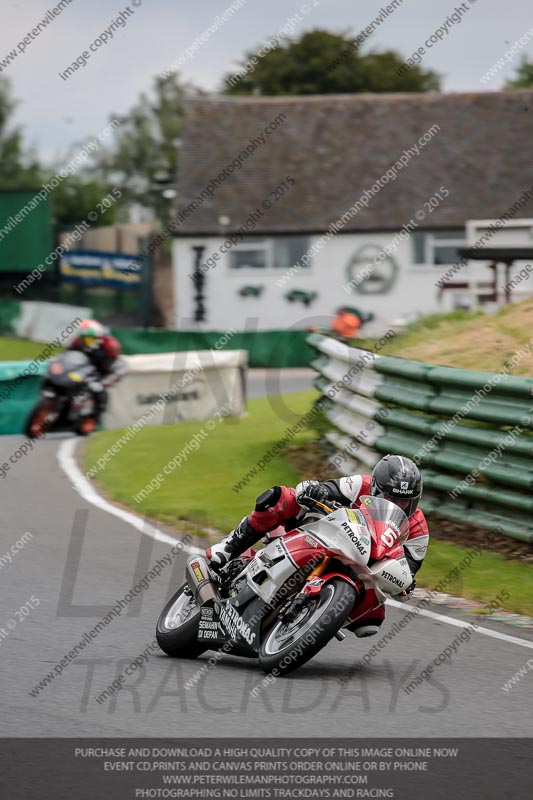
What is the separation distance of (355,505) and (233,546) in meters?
0.79

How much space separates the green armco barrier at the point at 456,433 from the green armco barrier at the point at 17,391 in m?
6.88

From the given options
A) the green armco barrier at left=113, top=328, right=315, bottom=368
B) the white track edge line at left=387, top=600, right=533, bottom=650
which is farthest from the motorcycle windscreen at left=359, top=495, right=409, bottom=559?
the green armco barrier at left=113, top=328, right=315, bottom=368

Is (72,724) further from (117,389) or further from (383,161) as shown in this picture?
(383,161)

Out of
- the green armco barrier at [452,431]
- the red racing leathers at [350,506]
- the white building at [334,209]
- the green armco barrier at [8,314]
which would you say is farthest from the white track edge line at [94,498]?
the white building at [334,209]

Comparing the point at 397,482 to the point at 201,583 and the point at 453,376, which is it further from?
the point at 453,376

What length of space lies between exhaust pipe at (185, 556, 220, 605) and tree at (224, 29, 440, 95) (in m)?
56.6

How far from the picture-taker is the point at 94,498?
13.0 m

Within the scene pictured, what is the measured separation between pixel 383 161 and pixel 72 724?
3955 cm

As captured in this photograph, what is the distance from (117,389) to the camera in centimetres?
1950

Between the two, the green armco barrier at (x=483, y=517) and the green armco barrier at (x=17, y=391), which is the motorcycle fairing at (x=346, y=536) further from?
the green armco barrier at (x=17, y=391)

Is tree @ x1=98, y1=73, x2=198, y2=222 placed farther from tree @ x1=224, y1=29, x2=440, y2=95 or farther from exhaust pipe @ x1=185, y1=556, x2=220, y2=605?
exhaust pipe @ x1=185, y1=556, x2=220, y2=605

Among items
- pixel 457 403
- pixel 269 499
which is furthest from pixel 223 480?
pixel 269 499

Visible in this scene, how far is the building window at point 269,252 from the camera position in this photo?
43.7m

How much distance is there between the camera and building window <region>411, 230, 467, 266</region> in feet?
142
